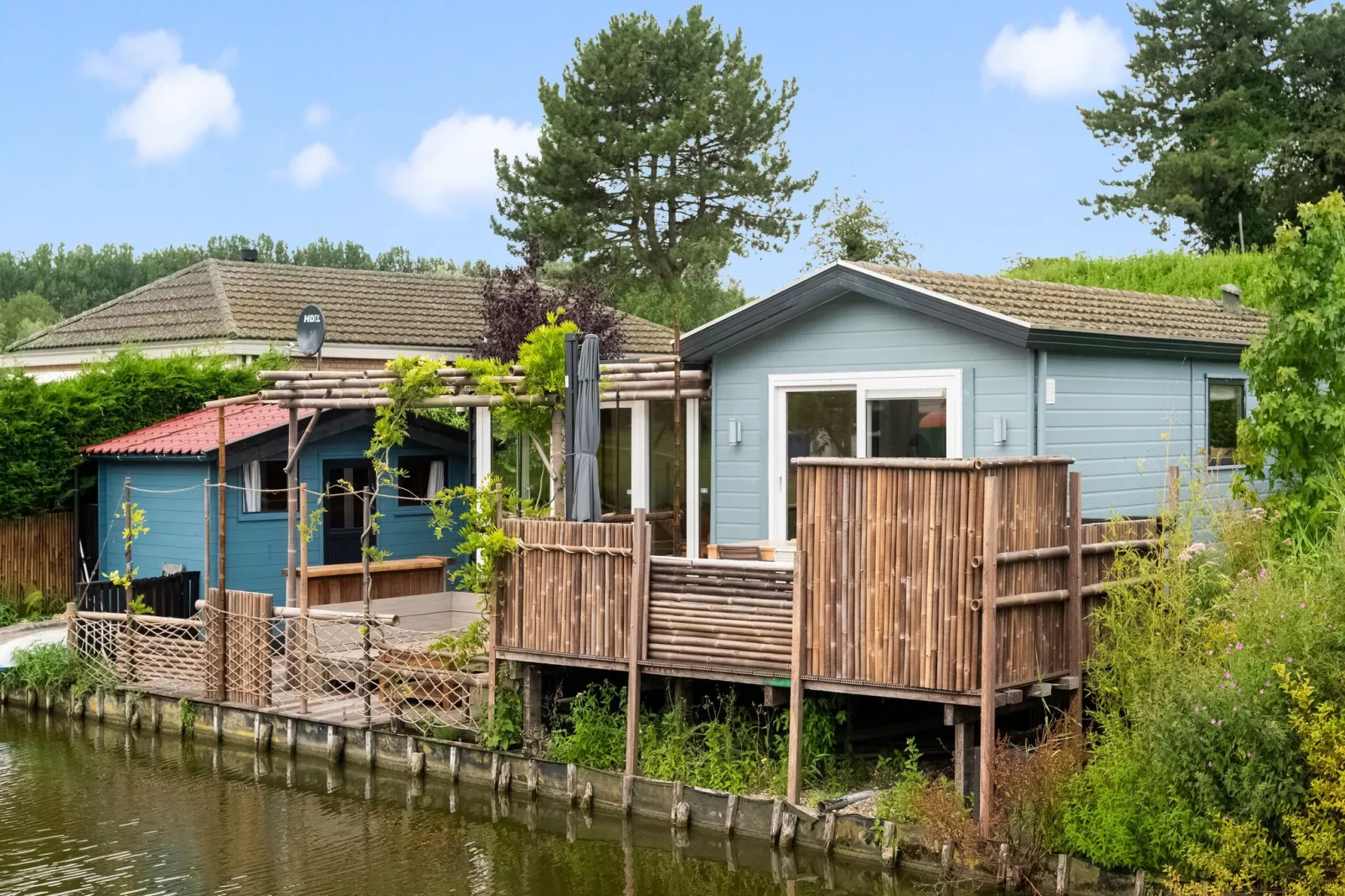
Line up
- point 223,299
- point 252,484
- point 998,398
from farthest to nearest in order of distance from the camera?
point 223,299, point 252,484, point 998,398

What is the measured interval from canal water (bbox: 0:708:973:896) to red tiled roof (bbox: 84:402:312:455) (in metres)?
5.41

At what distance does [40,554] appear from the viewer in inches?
845

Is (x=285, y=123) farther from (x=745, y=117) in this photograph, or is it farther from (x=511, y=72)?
(x=745, y=117)

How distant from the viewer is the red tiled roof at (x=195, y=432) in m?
19.5

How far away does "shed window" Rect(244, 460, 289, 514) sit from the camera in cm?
1952

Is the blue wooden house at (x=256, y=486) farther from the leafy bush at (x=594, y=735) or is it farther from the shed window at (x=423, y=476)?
the leafy bush at (x=594, y=735)

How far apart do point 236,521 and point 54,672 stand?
2937 millimetres

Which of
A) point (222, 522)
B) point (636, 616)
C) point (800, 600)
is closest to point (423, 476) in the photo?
point (222, 522)

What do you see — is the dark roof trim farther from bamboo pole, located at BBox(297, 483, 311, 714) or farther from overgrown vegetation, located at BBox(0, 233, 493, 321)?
overgrown vegetation, located at BBox(0, 233, 493, 321)

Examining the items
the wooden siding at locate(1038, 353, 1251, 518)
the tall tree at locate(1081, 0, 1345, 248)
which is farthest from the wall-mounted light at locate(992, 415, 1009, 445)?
the tall tree at locate(1081, 0, 1345, 248)

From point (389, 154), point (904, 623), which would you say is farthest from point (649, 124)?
point (904, 623)

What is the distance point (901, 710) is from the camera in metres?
13.5

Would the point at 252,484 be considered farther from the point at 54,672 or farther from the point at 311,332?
the point at 54,672

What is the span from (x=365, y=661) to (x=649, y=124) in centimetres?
2638
